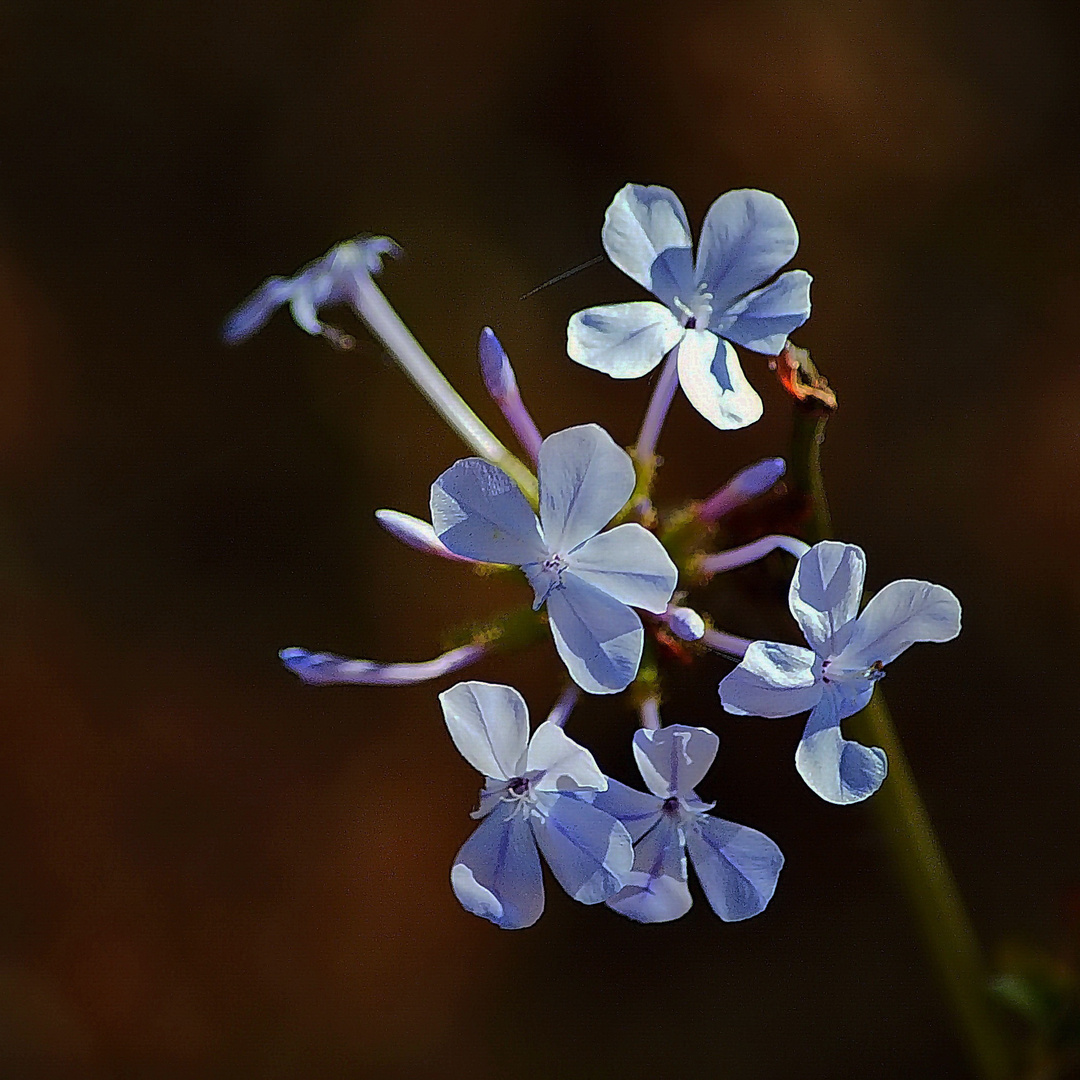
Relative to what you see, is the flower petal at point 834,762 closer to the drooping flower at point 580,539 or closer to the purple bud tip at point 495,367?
the drooping flower at point 580,539

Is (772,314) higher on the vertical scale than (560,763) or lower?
higher

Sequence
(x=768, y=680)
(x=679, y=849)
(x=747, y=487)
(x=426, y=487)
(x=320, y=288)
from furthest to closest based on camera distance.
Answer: (x=426, y=487) < (x=320, y=288) < (x=747, y=487) < (x=679, y=849) < (x=768, y=680)

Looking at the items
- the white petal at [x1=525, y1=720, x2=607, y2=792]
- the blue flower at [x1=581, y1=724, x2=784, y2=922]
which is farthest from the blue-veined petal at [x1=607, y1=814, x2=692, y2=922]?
the white petal at [x1=525, y1=720, x2=607, y2=792]

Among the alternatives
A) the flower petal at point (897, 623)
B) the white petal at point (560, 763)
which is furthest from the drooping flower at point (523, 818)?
the flower petal at point (897, 623)

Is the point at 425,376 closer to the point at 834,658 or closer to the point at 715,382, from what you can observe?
the point at 715,382

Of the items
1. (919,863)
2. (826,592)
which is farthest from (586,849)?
(919,863)

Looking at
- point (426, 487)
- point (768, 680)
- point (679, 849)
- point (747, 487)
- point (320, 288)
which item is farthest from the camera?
point (426, 487)

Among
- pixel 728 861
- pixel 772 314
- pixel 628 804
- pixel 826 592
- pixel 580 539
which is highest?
pixel 772 314

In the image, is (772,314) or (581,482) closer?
(581,482)
